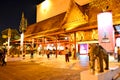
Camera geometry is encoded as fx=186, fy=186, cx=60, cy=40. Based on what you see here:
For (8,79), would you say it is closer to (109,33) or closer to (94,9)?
(109,33)

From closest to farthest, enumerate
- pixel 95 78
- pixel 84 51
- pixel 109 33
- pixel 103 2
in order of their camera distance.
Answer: pixel 95 78 < pixel 103 2 < pixel 109 33 < pixel 84 51

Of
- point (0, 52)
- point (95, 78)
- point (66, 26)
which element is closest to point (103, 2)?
point (95, 78)

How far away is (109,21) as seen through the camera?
12.3 meters

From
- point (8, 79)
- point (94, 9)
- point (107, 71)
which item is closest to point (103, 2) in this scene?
point (107, 71)

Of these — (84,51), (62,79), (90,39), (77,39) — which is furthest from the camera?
(84,51)

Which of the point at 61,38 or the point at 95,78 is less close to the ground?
the point at 61,38

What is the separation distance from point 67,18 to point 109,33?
13.9 m

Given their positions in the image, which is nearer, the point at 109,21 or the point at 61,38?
the point at 109,21

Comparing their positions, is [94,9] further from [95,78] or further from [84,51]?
[95,78]

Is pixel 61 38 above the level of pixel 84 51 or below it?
above

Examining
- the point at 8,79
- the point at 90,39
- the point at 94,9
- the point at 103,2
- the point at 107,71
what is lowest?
the point at 8,79

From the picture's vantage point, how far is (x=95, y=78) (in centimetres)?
674

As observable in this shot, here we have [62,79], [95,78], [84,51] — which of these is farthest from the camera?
[84,51]

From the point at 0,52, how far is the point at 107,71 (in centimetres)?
1138
